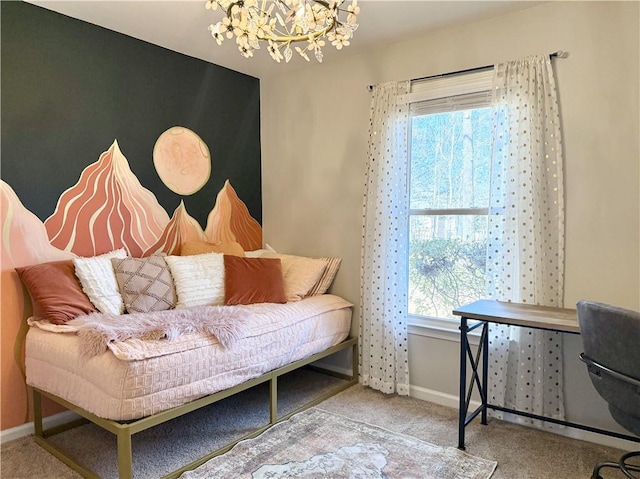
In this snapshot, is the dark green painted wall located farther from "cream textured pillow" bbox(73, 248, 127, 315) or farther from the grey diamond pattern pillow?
the grey diamond pattern pillow

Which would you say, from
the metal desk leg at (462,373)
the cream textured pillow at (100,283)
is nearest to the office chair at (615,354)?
the metal desk leg at (462,373)

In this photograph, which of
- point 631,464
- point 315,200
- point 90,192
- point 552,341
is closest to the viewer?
point 631,464

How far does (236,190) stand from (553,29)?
2.59 meters

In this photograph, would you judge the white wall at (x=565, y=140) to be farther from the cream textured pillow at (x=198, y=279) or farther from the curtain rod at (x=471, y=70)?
the cream textured pillow at (x=198, y=279)

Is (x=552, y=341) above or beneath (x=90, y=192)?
beneath

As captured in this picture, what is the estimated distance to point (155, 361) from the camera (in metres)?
2.04

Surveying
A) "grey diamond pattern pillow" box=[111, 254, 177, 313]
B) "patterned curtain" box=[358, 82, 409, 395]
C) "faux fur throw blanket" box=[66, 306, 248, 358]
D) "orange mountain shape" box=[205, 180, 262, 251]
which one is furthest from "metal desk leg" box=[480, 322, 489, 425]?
"orange mountain shape" box=[205, 180, 262, 251]

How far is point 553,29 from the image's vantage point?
259cm

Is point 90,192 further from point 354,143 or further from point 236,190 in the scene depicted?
point 354,143

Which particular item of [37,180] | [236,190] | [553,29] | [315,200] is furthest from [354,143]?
[37,180]

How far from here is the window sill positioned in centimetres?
291

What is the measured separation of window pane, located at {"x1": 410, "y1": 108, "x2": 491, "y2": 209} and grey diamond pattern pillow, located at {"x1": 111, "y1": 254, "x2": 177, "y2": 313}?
1.81 meters

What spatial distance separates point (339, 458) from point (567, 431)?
1.37 metres

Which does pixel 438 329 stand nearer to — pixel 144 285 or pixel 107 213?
pixel 144 285
